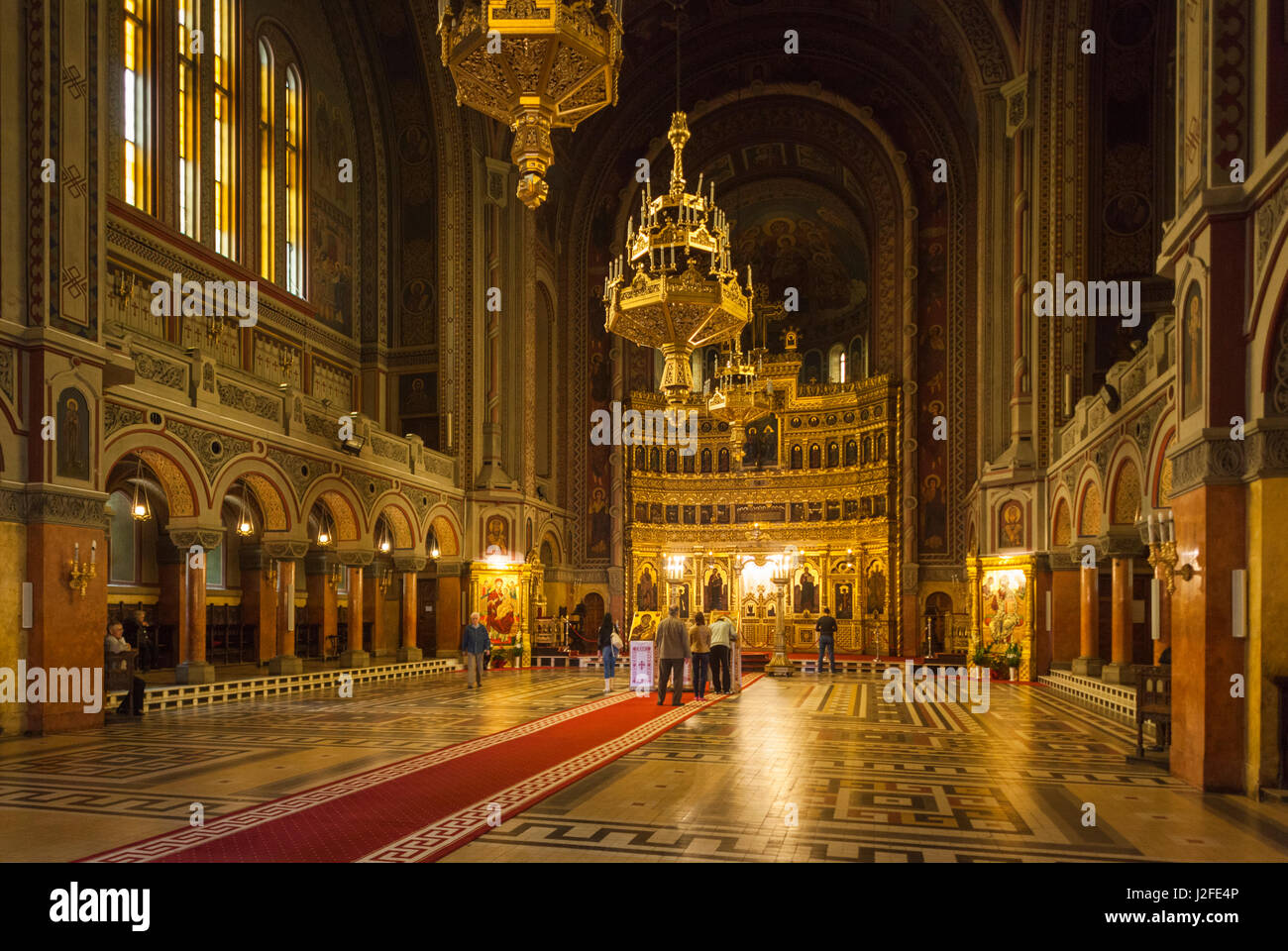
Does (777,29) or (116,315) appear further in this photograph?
(777,29)

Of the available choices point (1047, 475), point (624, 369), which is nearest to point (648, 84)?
point (624, 369)

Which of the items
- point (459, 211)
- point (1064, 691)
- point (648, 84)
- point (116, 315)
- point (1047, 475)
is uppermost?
point (648, 84)

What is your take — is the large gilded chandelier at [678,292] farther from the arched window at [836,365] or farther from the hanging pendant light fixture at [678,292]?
the arched window at [836,365]

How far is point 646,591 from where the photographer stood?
30.2 meters

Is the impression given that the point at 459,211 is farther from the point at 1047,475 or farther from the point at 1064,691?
the point at 1064,691

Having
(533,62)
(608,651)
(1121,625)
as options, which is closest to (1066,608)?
(1121,625)

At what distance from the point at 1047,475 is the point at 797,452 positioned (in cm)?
1227

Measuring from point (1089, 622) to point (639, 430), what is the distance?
16400mm

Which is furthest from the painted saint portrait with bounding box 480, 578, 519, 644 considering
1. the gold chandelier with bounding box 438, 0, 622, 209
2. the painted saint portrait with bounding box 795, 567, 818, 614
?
the gold chandelier with bounding box 438, 0, 622, 209

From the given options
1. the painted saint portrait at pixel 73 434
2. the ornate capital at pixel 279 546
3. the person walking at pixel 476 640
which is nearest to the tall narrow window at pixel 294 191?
the ornate capital at pixel 279 546

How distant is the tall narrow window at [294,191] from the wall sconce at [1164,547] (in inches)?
706

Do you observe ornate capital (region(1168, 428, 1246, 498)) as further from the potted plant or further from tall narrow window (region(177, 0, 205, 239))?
tall narrow window (region(177, 0, 205, 239))

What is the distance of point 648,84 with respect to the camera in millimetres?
29391

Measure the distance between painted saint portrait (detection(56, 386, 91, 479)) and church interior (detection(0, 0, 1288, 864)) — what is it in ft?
0.18
